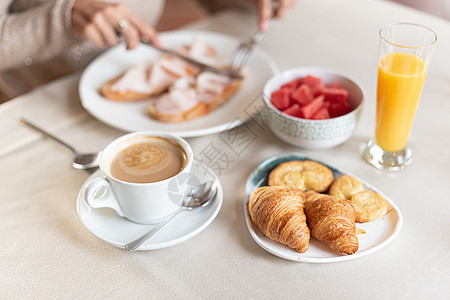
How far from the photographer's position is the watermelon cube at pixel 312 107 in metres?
0.91

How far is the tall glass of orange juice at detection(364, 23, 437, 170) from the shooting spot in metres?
0.82

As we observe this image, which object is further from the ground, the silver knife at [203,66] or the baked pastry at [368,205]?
the silver knife at [203,66]

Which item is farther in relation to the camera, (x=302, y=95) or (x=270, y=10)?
(x=270, y=10)

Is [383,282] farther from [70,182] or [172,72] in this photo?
[172,72]

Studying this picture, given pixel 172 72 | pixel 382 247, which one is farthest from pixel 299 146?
pixel 172 72

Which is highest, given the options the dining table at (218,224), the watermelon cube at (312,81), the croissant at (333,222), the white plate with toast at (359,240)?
the watermelon cube at (312,81)

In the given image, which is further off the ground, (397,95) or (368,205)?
(397,95)

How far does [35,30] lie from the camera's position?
122cm

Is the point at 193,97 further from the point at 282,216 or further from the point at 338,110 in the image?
the point at 282,216

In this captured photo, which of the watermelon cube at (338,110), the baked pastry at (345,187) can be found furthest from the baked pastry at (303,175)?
the watermelon cube at (338,110)

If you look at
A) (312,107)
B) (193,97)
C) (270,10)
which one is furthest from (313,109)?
(270,10)

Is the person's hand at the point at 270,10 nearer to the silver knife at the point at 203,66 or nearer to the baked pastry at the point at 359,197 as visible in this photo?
the silver knife at the point at 203,66

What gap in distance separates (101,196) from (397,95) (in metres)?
0.58

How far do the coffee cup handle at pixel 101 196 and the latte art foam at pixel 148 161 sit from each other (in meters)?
0.03
